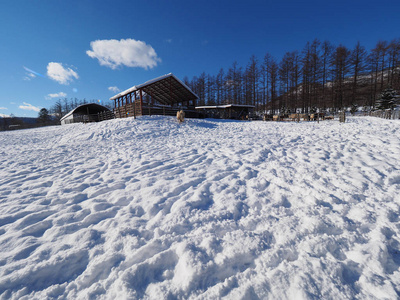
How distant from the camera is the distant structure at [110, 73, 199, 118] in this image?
16.7 meters

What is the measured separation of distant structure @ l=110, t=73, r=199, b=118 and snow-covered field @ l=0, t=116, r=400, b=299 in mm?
13151

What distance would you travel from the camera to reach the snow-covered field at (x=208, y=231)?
157 centimetres

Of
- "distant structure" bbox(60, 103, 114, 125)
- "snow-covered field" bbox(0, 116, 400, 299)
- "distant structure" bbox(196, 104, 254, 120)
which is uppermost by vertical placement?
"distant structure" bbox(60, 103, 114, 125)

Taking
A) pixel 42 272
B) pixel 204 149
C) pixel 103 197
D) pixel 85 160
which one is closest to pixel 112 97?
pixel 85 160

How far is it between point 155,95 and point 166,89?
128 inches

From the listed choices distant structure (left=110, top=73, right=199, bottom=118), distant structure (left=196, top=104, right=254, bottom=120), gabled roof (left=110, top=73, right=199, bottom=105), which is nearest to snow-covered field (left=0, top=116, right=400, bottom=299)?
distant structure (left=110, top=73, right=199, bottom=118)

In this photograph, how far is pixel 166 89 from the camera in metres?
20.3

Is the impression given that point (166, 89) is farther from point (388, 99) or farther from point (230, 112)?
point (388, 99)

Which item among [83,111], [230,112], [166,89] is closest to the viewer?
[166,89]

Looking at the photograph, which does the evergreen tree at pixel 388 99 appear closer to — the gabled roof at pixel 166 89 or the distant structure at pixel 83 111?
the gabled roof at pixel 166 89

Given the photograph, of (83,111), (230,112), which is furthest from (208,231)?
(83,111)

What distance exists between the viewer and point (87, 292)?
1514mm

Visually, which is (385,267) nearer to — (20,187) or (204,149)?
(204,149)

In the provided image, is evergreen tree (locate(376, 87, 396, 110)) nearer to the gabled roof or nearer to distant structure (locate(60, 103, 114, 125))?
the gabled roof
